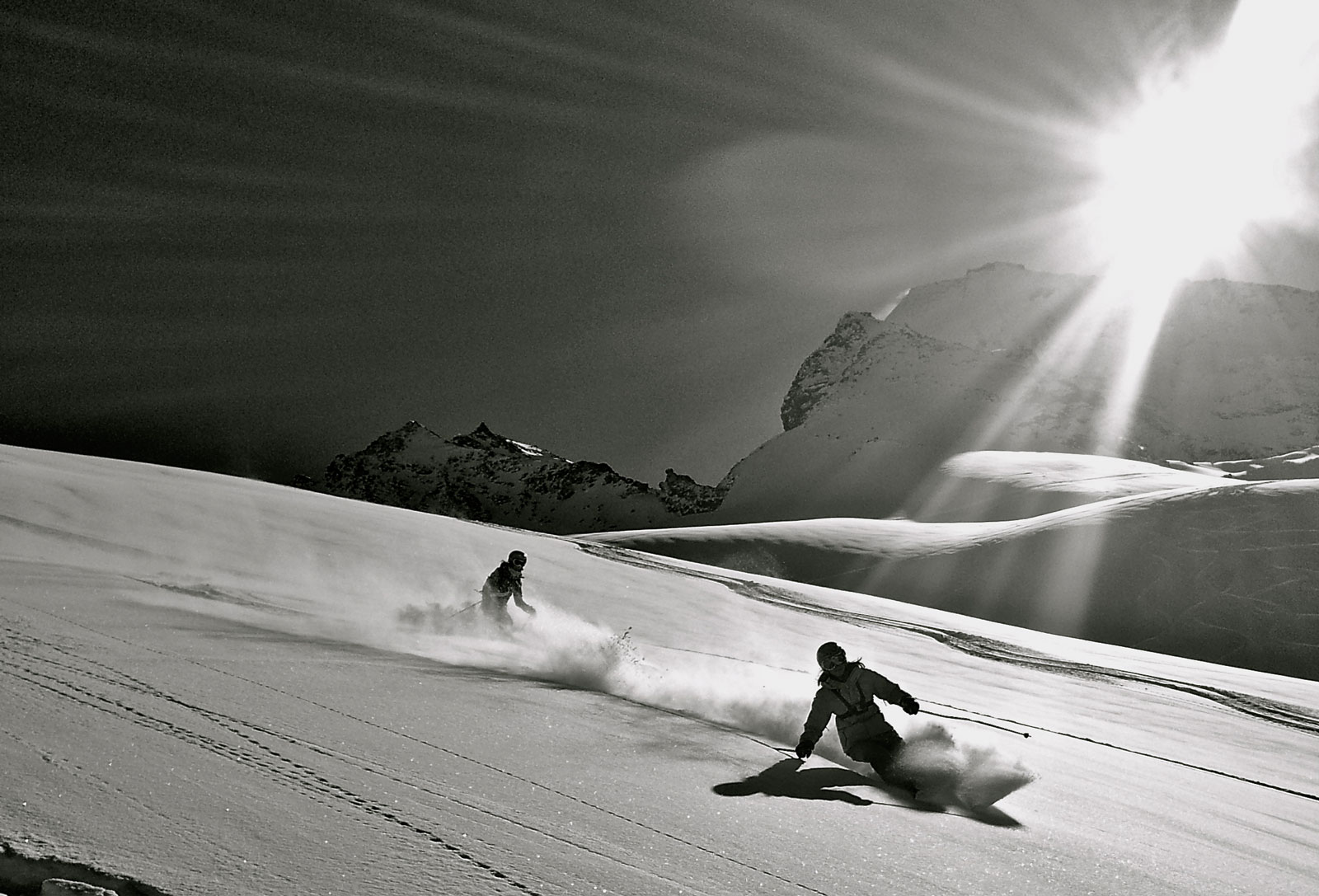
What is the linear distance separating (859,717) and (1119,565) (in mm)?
37703

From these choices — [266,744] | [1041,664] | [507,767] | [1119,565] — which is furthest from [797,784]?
[1119,565]

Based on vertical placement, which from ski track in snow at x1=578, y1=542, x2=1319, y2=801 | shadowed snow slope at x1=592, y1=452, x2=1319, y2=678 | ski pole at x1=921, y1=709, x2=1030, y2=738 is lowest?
ski pole at x1=921, y1=709, x2=1030, y2=738

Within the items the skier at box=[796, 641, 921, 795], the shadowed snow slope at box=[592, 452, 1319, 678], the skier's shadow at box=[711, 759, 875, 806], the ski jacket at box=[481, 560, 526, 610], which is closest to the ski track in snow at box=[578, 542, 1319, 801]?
the skier at box=[796, 641, 921, 795]

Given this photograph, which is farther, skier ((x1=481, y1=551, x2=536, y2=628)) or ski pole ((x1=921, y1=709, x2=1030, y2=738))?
skier ((x1=481, y1=551, x2=536, y2=628))

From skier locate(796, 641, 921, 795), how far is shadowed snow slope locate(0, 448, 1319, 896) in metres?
0.21

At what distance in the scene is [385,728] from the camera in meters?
5.15

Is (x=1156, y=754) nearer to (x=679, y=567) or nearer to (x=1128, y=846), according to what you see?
(x=1128, y=846)

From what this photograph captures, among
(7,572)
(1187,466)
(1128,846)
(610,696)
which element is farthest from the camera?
(1187,466)

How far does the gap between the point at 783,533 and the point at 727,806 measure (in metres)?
46.3

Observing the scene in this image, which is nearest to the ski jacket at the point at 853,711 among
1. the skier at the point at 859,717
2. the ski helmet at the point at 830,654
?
the skier at the point at 859,717

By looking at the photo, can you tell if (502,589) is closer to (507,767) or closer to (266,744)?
(507,767)

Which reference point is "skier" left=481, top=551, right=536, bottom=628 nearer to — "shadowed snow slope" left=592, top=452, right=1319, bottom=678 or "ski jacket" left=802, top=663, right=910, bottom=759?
"ski jacket" left=802, top=663, right=910, bottom=759

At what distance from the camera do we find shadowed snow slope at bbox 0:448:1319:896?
11.2 ft

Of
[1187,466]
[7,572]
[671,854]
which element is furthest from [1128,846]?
[1187,466]
